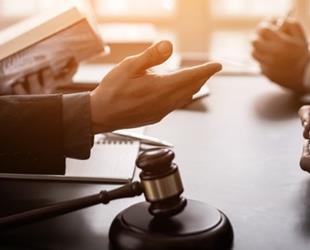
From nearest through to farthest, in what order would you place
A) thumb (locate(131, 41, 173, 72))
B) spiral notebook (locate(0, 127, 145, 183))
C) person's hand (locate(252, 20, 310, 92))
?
1. thumb (locate(131, 41, 173, 72))
2. spiral notebook (locate(0, 127, 145, 183))
3. person's hand (locate(252, 20, 310, 92))

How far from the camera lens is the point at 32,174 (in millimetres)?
882

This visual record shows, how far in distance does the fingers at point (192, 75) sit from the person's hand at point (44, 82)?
42 cm

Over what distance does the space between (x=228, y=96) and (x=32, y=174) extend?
0.62 metres

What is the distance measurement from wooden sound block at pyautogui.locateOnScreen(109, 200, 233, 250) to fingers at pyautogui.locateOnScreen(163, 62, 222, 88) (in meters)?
0.16

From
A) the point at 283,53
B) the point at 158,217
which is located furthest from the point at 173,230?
the point at 283,53

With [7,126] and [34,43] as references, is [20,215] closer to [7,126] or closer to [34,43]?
[7,126]

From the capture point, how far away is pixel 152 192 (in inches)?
27.0

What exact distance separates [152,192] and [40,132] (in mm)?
201

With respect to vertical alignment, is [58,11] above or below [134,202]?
above

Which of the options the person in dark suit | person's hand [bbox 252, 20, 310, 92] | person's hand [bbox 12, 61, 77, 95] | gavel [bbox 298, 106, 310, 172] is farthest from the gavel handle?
person's hand [bbox 252, 20, 310, 92]

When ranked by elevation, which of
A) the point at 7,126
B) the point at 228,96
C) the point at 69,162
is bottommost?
the point at 228,96

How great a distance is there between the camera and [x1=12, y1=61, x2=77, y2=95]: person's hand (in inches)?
44.3

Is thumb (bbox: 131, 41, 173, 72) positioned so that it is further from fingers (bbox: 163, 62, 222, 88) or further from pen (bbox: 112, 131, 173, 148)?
pen (bbox: 112, 131, 173, 148)

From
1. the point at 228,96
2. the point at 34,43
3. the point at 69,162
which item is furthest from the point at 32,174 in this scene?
the point at 228,96
